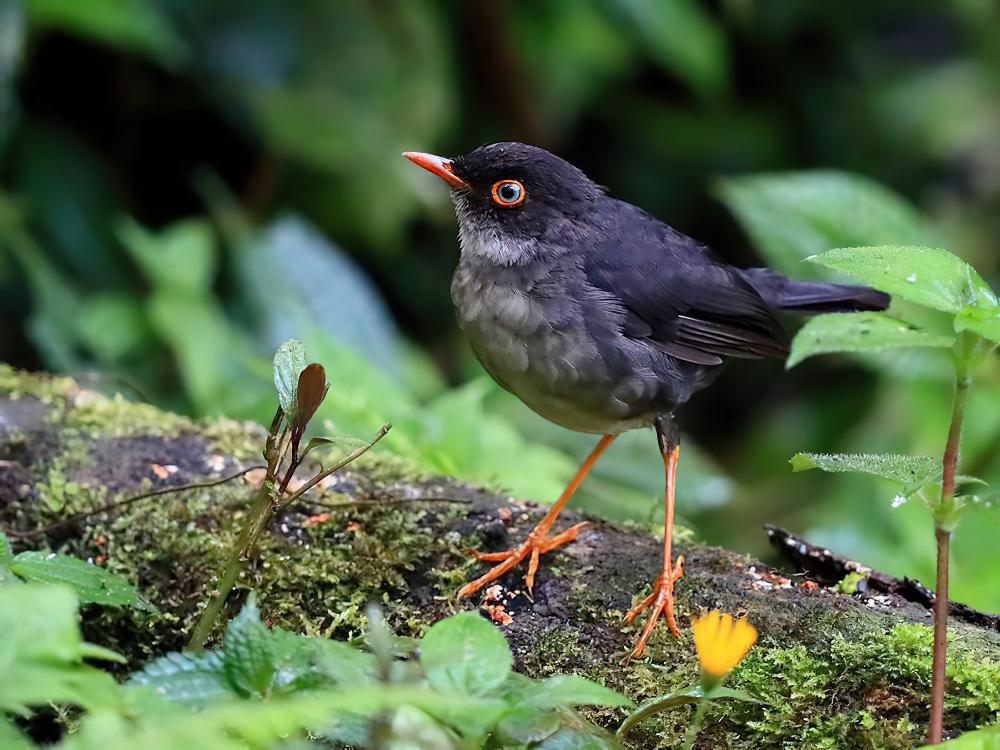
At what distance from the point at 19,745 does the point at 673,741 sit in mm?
1331

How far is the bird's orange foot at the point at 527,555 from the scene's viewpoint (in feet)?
9.34

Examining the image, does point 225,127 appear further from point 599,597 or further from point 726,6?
point 599,597

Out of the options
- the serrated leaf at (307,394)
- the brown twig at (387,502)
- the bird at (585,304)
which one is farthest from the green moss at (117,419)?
the serrated leaf at (307,394)

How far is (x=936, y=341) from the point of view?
1.97 meters

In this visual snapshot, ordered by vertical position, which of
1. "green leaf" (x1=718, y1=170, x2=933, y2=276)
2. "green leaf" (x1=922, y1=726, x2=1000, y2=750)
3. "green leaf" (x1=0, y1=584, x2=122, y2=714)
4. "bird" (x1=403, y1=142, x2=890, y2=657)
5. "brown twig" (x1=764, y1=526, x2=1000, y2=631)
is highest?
"green leaf" (x1=718, y1=170, x2=933, y2=276)

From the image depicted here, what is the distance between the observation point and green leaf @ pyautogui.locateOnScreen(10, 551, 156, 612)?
7.02ft

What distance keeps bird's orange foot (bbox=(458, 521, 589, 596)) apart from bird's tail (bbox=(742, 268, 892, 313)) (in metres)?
1.29

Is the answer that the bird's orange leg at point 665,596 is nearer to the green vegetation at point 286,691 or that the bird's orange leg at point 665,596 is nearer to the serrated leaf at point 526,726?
the green vegetation at point 286,691

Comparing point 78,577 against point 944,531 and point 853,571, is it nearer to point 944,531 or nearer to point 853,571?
point 944,531

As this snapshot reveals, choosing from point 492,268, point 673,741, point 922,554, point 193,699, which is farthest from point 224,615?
point 922,554

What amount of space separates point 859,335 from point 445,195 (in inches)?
221

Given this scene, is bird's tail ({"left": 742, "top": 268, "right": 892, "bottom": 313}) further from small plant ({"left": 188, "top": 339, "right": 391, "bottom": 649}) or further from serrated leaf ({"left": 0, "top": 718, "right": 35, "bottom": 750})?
serrated leaf ({"left": 0, "top": 718, "right": 35, "bottom": 750})

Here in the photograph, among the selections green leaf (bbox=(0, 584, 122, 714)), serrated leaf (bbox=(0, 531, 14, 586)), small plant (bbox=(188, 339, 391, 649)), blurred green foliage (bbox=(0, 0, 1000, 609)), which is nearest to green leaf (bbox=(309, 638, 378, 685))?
green leaf (bbox=(0, 584, 122, 714))

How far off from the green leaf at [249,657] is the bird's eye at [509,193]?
6.42 ft
